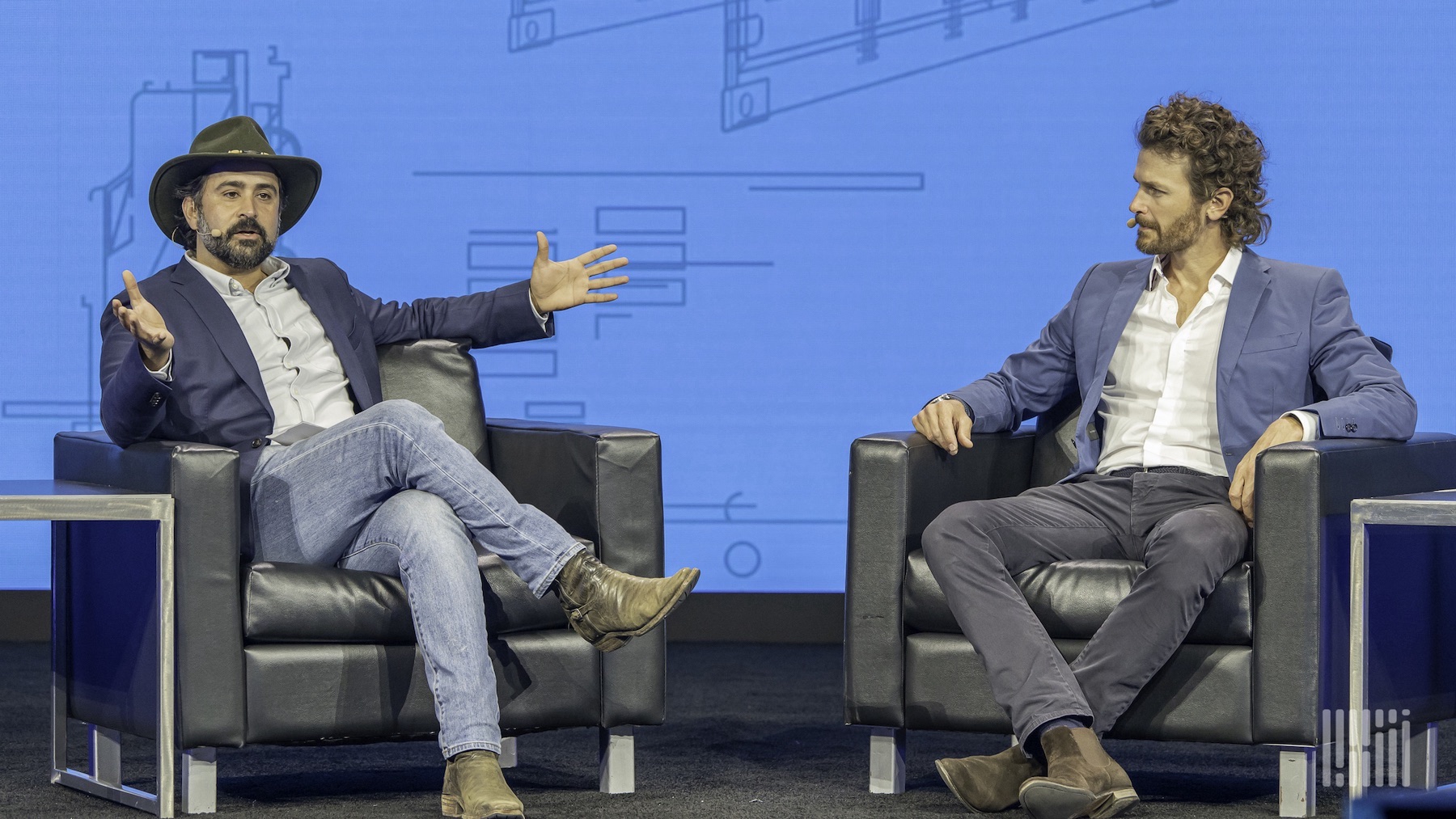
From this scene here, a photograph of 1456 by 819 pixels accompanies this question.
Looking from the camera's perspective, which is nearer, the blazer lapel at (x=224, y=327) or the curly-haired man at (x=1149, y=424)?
the curly-haired man at (x=1149, y=424)

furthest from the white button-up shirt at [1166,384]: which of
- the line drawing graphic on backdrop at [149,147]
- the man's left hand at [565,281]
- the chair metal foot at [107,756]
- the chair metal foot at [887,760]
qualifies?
the line drawing graphic on backdrop at [149,147]

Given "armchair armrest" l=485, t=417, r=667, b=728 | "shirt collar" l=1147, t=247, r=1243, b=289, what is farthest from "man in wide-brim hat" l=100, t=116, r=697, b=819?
"shirt collar" l=1147, t=247, r=1243, b=289

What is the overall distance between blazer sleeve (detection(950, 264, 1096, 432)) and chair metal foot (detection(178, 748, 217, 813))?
1.48 meters

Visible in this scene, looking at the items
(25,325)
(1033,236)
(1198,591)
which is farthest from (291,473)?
(1033,236)

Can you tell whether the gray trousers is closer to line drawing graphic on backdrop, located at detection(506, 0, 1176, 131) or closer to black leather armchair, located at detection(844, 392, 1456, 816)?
black leather armchair, located at detection(844, 392, 1456, 816)

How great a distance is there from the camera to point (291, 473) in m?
2.90

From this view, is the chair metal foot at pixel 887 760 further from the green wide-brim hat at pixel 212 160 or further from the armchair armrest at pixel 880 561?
the green wide-brim hat at pixel 212 160

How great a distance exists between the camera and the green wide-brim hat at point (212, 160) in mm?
3314

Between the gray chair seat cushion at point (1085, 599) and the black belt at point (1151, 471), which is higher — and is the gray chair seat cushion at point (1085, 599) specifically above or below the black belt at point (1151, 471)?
below

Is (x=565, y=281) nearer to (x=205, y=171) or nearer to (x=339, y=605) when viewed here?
(x=205, y=171)

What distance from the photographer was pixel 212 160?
3.34 m

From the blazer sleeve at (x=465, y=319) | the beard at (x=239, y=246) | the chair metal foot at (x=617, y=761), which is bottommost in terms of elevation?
the chair metal foot at (x=617, y=761)

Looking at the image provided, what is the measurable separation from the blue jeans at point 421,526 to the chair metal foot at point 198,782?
0.35 metres

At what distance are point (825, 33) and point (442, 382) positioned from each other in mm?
1712
